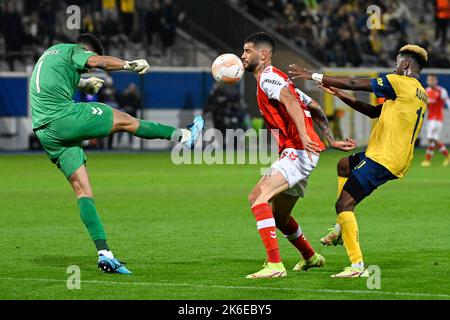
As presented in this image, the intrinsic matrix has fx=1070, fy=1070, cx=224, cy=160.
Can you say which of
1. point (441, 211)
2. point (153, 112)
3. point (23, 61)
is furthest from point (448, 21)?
point (441, 211)

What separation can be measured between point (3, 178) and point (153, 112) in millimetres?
13658

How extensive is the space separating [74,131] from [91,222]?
963 millimetres

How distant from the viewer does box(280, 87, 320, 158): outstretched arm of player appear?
10477 millimetres

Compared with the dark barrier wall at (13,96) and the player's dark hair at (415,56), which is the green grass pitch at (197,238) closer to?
the player's dark hair at (415,56)

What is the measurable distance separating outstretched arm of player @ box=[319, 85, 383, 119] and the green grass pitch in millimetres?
1692

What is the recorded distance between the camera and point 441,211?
691 inches

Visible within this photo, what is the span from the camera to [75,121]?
11.1 m

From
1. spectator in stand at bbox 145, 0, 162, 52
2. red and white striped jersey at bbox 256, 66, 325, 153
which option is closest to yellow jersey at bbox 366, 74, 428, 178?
red and white striped jersey at bbox 256, 66, 325, 153

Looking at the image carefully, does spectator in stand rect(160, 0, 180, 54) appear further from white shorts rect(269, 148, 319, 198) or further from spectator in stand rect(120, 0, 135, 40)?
white shorts rect(269, 148, 319, 198)

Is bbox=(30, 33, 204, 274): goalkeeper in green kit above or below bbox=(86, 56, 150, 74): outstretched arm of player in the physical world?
below

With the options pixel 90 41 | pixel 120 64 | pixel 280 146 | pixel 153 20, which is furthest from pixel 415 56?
pixel 153 20

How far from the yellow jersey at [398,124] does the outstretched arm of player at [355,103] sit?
0.39m

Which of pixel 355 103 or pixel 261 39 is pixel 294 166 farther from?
pixel 261 39

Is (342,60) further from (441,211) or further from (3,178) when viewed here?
(441,211)
